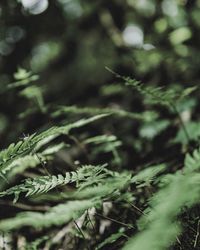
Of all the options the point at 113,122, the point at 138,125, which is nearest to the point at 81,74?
the point at 113,122

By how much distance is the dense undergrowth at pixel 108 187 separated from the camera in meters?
0.92

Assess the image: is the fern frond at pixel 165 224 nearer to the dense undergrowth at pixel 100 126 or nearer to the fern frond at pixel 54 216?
the dense undergrowth at pixel 100 126

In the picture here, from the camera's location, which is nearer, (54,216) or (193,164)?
(54,216)

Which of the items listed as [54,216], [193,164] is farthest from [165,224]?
[193,164]

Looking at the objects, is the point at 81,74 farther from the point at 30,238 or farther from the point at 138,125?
the point at 30,238

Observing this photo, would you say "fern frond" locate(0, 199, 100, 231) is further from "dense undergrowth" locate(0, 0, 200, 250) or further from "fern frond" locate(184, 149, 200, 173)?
"fern frond" locate(184, 149, 200, 173)

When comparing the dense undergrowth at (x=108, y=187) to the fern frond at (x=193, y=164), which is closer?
the dense undergrowth at (x=108, y=187)

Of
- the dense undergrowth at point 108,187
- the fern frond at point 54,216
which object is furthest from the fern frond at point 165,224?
the fern frond at point 54,216

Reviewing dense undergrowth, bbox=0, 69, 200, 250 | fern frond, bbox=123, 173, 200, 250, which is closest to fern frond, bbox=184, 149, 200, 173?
dense undergrowth, bbox=0, 69, 200, 250

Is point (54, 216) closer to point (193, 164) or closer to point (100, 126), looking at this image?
point (193, 164)

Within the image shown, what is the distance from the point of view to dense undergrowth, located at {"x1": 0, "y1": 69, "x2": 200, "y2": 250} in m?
0.92

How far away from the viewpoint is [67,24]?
219 inches

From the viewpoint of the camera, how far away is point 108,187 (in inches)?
40.4

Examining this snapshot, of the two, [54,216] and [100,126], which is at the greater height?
[54,216]
